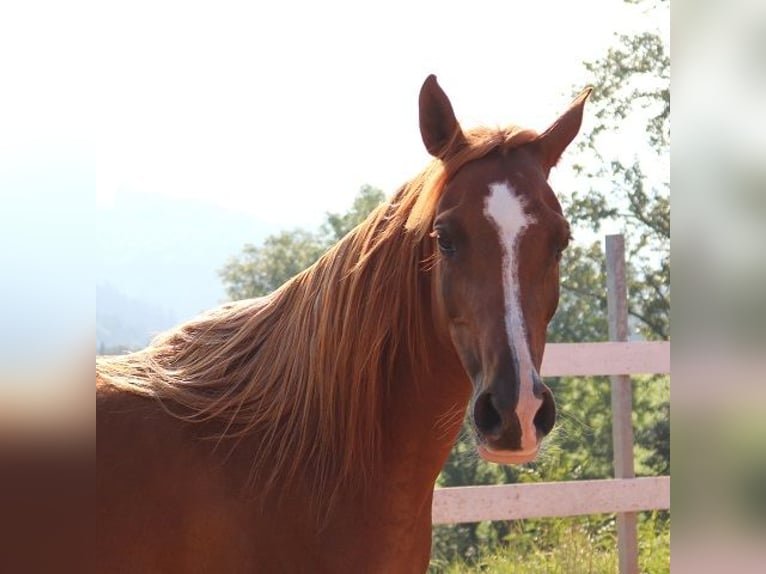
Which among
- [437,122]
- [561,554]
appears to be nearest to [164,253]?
[561,554]

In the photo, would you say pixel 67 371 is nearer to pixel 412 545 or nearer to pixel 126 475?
pixel 126 475

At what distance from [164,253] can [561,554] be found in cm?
2211

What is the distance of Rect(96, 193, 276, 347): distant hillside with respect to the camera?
2111cm

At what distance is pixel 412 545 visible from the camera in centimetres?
229

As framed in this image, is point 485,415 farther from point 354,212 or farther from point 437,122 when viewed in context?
point 354,212

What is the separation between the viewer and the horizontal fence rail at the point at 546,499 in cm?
490

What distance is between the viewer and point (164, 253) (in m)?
26.0

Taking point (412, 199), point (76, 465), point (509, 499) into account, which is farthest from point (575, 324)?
point (76, 465)

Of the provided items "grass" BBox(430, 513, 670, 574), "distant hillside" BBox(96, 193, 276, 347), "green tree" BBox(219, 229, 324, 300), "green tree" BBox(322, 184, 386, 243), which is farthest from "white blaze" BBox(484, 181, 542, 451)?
"distant hillside" BBox(96, 193, 276, 347)

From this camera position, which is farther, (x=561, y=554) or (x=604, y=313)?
(x=604, y=313)

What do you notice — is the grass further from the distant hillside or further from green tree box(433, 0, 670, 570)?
the distant hillside

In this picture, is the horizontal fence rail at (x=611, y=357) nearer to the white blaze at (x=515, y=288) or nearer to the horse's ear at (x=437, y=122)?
the horse's ear at (x=437, y=122)

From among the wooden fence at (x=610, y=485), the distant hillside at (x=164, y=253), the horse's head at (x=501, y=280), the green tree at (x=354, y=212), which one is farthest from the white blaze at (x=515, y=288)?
the distant hillside at (x=164, y=253)

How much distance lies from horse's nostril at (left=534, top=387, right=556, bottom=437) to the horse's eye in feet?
1.42
